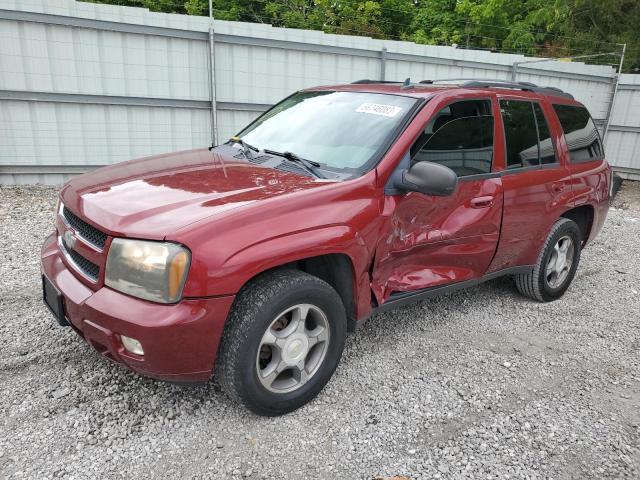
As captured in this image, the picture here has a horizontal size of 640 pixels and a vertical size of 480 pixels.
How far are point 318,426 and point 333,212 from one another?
3.78ft

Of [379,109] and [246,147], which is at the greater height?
[379,109]

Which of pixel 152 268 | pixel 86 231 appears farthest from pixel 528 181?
pixel 86 231

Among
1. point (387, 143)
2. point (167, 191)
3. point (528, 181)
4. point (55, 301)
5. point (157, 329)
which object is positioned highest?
point (387, 143)

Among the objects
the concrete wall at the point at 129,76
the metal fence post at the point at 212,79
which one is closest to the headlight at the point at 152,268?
the concrete wall at the point at 129,76

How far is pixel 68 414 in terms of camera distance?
2688 millimetres

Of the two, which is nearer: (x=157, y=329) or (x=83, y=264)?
(x=157, y=329)

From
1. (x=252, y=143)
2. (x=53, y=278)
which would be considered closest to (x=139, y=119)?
(x=252, y=143)

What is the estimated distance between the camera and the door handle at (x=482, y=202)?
3.52 meters

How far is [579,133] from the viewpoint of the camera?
15.0ft

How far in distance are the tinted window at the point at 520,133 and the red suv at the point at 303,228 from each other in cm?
2

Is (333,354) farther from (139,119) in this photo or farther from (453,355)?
(139,119)

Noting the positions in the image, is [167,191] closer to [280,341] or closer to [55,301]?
[55,301]

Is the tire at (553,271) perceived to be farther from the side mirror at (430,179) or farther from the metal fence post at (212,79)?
the metal fence post at (212,79)

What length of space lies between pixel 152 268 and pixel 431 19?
23.0 metres
